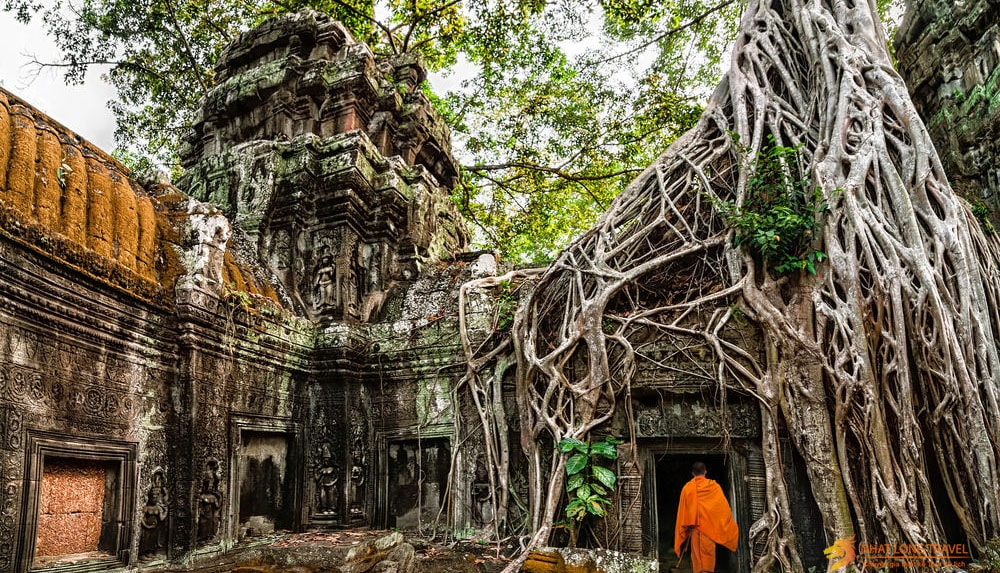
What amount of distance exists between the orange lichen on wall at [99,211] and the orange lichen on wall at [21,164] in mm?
466

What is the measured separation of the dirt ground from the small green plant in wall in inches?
27.4

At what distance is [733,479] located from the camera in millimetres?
4855

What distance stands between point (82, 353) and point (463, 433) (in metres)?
3.09

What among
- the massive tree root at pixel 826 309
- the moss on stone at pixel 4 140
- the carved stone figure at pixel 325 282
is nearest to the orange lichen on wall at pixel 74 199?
the moss on stone at pixel 4 140

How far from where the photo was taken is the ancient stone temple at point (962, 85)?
6.64m

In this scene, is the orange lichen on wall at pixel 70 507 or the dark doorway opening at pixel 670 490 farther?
the dark doorway opening at pixel 670 490

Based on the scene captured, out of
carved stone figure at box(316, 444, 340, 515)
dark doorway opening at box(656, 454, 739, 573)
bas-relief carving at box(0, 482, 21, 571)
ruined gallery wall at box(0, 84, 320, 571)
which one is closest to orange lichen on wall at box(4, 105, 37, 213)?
ruined gallery wall at box(0, 84, 320, 571)

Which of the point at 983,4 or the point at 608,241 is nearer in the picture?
the point at 608,241

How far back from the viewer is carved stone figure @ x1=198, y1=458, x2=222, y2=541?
468cm

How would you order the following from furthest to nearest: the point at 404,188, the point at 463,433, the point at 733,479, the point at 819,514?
the point at 404,188
the point at 463,433
the point at 733,479
the point at 819,514

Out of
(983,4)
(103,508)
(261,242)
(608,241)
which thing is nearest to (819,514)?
(608,241)

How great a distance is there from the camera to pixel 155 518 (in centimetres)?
437

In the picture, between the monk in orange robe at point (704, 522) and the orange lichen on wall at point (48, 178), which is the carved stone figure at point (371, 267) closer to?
the orange lichen on wall at point (48, 178)

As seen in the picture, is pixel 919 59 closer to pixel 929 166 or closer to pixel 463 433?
pixel 929 166
